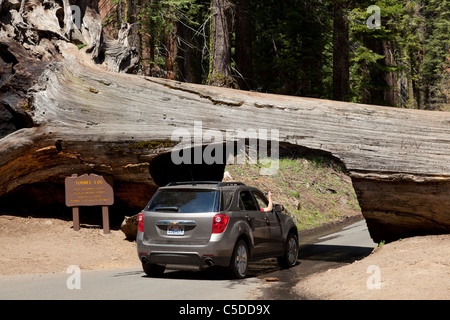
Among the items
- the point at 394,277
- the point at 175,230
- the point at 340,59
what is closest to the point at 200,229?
the point at 175,230

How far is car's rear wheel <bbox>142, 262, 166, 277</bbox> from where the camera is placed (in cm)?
934

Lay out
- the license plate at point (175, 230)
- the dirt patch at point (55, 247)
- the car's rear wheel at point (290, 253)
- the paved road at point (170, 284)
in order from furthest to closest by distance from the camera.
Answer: the car's rear wheel at point (290, 253), the dirt patch at point (55, 247), the license plate at point (175, 230), the paved road at point (170, 284)

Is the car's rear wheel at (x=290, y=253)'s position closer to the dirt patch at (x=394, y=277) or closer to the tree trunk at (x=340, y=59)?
the dirt patch at (x=394, y=277)

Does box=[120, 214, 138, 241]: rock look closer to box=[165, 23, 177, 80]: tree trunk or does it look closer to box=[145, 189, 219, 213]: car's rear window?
box=[145, 189, 219, 213]: car's rear window

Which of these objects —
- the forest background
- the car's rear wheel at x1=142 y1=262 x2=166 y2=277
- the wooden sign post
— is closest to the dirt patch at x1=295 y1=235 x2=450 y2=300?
the car's rear wheel at x1=142 y1=262 x2=166 y2=277

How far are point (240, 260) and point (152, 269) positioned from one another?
161cm

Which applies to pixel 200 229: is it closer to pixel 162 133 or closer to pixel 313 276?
pixel 313 276

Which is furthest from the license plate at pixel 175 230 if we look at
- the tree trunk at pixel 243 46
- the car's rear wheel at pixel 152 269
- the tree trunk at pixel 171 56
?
the tree trunk at pixel 171 56

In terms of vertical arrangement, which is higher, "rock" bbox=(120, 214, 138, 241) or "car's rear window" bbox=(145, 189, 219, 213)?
"car's rear window" bbox=(145, 189, 219, 213)

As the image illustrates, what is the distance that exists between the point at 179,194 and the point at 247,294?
2523mm

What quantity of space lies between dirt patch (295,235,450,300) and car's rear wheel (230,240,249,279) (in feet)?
3.66

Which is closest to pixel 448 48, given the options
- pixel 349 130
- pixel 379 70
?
pixel 379 70

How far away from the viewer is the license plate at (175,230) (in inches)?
353

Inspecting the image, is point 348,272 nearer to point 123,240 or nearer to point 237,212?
point 237,212
